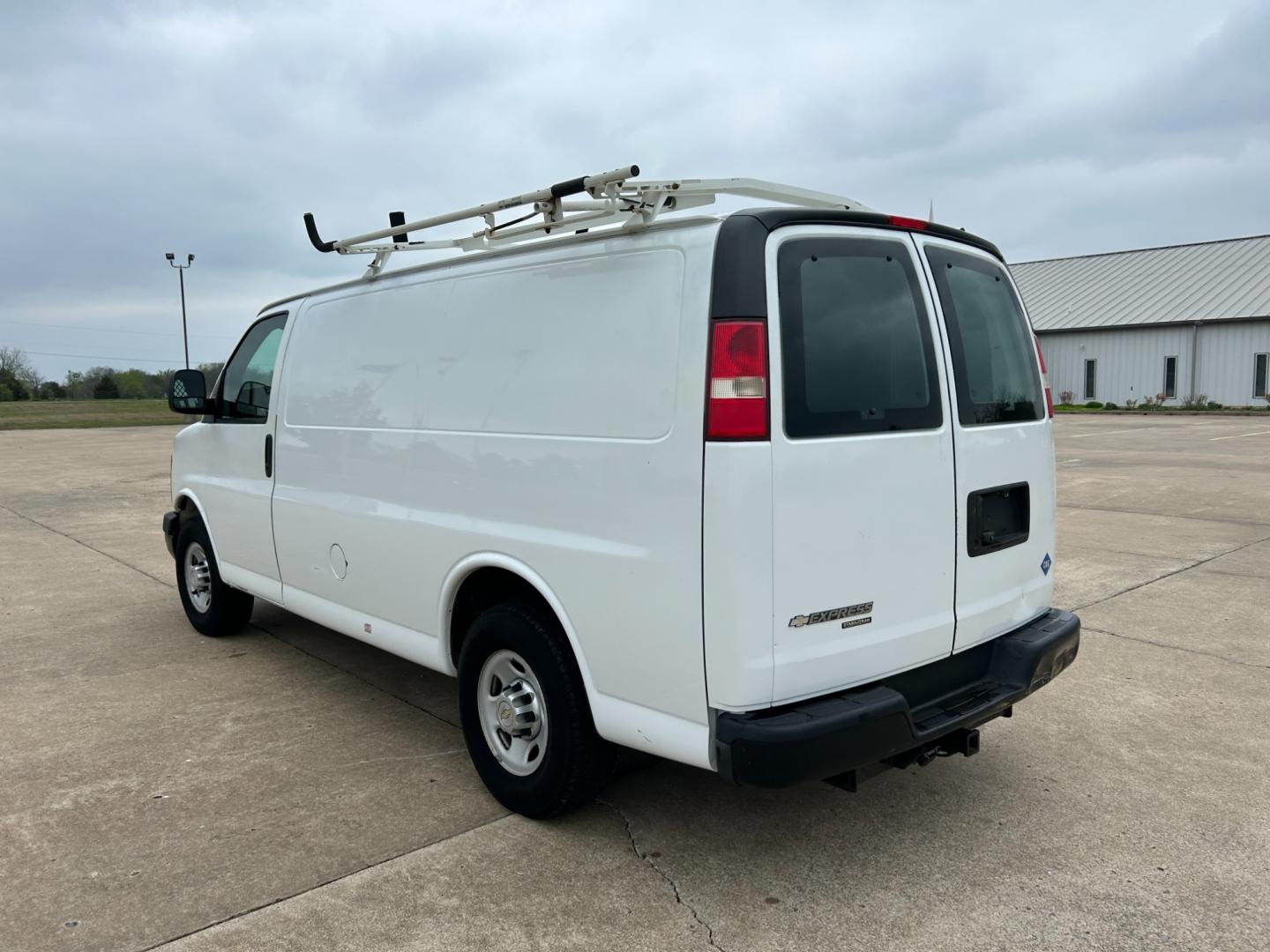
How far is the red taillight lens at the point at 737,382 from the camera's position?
2.77m

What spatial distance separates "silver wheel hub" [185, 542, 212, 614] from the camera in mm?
6188

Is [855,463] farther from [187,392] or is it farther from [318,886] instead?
[187,392]

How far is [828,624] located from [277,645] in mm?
4207

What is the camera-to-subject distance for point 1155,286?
139 feet

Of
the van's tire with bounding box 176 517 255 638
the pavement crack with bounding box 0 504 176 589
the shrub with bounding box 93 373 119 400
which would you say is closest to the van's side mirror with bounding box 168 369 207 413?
the van's tire with bounding box 176 517 255 638

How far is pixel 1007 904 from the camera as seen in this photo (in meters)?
2.98

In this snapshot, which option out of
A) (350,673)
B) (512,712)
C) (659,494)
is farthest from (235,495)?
(659,494)

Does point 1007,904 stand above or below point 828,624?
below

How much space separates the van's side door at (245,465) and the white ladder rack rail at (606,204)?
1403 millimetres

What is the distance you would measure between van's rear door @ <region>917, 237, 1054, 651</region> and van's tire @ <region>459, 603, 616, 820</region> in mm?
1354

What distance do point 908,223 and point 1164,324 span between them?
41.7 meters

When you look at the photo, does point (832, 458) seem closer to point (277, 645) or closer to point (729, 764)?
point (729, 764)

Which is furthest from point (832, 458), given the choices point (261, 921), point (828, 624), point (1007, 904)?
point (261, 921)

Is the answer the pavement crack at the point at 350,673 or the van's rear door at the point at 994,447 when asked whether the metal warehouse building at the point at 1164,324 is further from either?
the van's rear door at the point at 994,447
